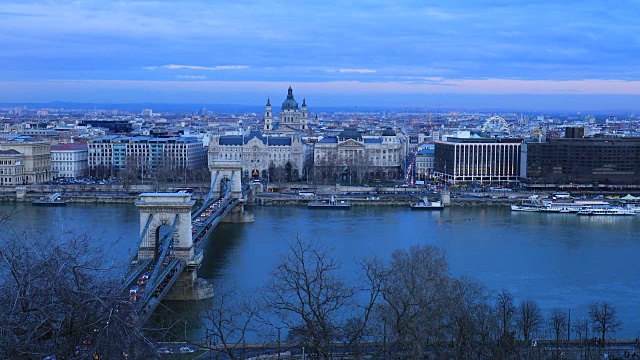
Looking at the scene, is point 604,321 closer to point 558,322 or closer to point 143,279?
point 558,322

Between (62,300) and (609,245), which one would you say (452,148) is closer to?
(609,245)

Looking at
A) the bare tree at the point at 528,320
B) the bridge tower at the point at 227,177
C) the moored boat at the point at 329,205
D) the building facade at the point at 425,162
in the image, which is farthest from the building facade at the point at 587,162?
the bare tree at the point at 528,320

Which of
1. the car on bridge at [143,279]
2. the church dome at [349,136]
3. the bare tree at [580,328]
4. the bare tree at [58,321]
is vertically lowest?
the bare tree at [580,328]

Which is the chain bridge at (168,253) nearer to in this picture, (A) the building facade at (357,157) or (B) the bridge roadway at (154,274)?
(B) the bridge roadway at (154,274)

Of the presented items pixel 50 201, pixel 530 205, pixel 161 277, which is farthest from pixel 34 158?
pixel 161 277

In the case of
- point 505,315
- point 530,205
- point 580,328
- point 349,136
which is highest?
point 349,136

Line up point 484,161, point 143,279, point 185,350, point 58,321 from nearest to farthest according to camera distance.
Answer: point 58,321 → point 185,350 → point 143,279 → point 484,161
